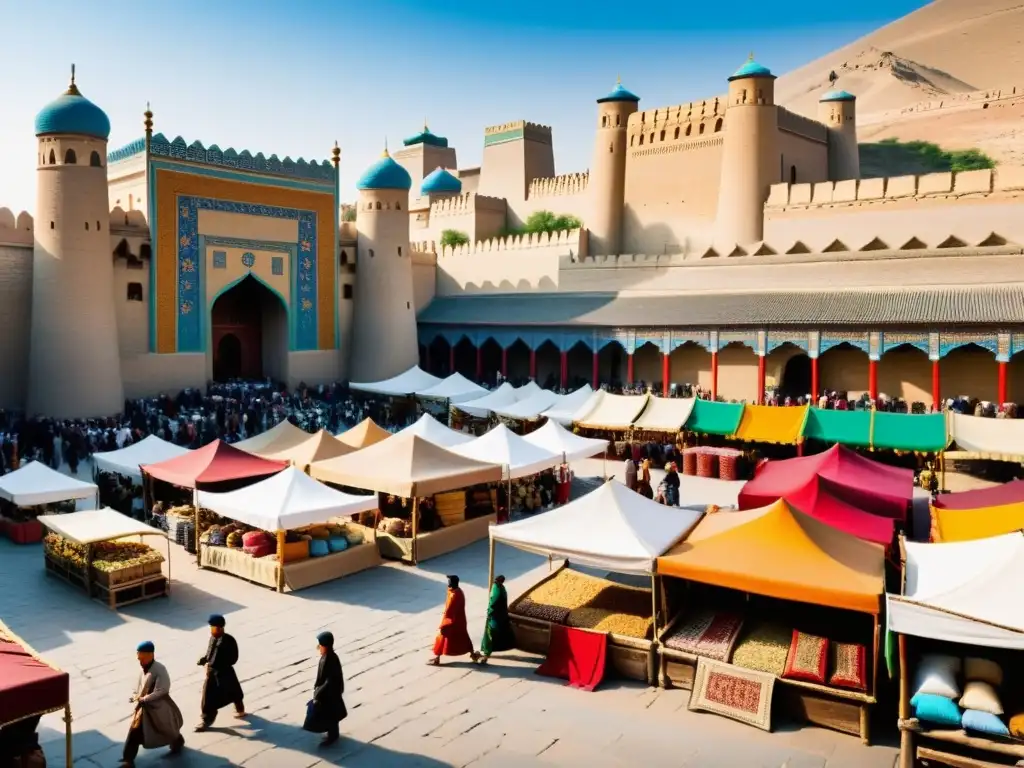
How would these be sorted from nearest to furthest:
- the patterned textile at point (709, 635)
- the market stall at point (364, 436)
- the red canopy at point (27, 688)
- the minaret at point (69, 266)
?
1. the red canopy at point (27, 688)
2. the patterned textile at point (709, 635)
3. the market stall at point (364, 436)
4. the minaret at point (69, 266)

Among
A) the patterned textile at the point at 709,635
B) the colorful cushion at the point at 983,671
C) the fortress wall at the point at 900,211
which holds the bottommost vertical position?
the patterned textile at the point at 709,635

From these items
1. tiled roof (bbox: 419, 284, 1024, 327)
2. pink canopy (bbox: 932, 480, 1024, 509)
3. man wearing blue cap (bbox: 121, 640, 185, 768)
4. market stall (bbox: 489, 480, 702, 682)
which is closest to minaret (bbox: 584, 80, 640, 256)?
tiled roof (bbox: 419, 284, 1024, 327)

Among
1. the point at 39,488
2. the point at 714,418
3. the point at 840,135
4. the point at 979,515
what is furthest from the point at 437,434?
the point at 840,135

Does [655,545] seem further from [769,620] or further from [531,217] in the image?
[531,217]

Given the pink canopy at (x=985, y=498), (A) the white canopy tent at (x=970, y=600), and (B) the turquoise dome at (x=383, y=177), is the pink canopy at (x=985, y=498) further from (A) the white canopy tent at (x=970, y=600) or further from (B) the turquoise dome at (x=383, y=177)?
(B) the turquoise dome at (x=383, y=177)

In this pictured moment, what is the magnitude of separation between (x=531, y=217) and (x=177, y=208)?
16766mm

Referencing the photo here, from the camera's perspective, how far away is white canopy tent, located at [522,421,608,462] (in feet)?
50.0

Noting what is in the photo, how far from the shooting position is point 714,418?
17828 mm

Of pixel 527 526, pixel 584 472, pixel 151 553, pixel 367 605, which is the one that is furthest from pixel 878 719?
pixel 584 472

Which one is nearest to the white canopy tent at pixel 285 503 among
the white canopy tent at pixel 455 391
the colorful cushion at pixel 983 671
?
the colorful cushion at pixel 983 671

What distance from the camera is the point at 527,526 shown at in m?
9.00

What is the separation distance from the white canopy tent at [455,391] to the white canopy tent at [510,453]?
7251mm

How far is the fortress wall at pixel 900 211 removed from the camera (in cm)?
2353

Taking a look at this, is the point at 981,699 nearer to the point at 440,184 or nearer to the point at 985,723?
the point at 985,723
